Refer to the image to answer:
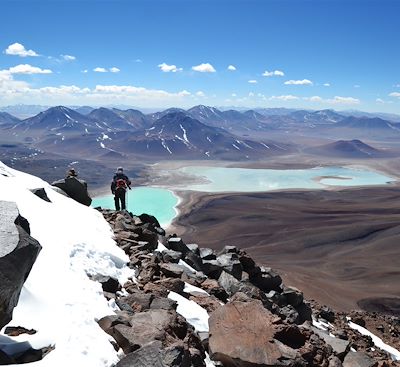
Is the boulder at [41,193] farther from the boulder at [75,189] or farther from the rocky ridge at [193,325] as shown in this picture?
the boulder at [75,189]

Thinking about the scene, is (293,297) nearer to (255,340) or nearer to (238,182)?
(255,340)

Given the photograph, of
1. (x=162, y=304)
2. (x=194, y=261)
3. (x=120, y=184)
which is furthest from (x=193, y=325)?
(x=120, y=184)

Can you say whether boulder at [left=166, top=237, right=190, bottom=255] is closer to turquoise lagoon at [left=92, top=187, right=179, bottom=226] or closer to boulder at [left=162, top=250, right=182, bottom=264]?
boulder at [left=162, top=250, right=182, bottom=264]

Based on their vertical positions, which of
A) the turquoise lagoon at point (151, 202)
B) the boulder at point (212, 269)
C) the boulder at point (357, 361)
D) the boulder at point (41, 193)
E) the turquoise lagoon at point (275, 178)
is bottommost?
the turquoise lagoon at point (151, 202)

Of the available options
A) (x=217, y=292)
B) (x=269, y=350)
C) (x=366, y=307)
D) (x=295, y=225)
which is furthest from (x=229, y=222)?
(x=269, y=350)

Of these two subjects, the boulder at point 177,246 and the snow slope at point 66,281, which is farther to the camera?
the boulder at point 177,246

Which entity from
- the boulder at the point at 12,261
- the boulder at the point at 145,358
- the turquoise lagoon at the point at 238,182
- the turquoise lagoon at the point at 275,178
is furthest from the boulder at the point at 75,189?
the turquoise lagoon at the point at 275,178
